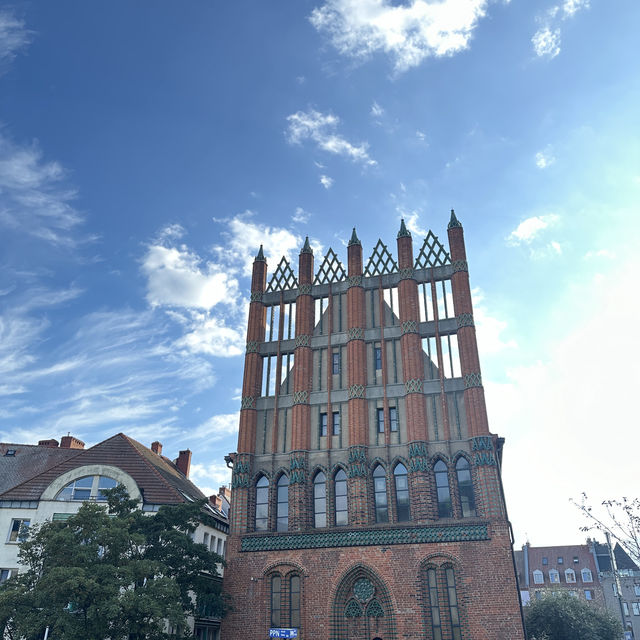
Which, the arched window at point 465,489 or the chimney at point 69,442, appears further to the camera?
the chimney at point 69,442

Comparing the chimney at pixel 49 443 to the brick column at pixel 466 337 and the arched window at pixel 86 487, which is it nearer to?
the arched window at pixel 86 487

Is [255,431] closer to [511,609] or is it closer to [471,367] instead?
[471,367]

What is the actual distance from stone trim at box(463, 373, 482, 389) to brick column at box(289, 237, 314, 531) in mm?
9329

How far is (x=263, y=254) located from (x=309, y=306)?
6.03m

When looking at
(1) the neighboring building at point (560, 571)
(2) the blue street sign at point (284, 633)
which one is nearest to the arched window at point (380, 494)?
(2) the blue street sign at point (284, 633)

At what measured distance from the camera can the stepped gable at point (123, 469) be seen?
37.7 meters

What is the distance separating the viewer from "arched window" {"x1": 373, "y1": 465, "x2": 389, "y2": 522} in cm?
3138

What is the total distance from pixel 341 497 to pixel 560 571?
6280 centimetres

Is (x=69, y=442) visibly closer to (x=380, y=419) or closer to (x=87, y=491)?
(x=87, y=491)

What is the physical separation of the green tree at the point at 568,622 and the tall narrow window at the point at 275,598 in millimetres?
21557

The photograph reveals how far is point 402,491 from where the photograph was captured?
3166 centimetres

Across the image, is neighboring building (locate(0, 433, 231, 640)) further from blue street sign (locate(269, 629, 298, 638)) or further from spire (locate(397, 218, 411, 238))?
spire (locate(397, 218, 411, 238))

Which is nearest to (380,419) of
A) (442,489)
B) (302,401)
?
(302,401)

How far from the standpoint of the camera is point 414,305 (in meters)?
36.2
